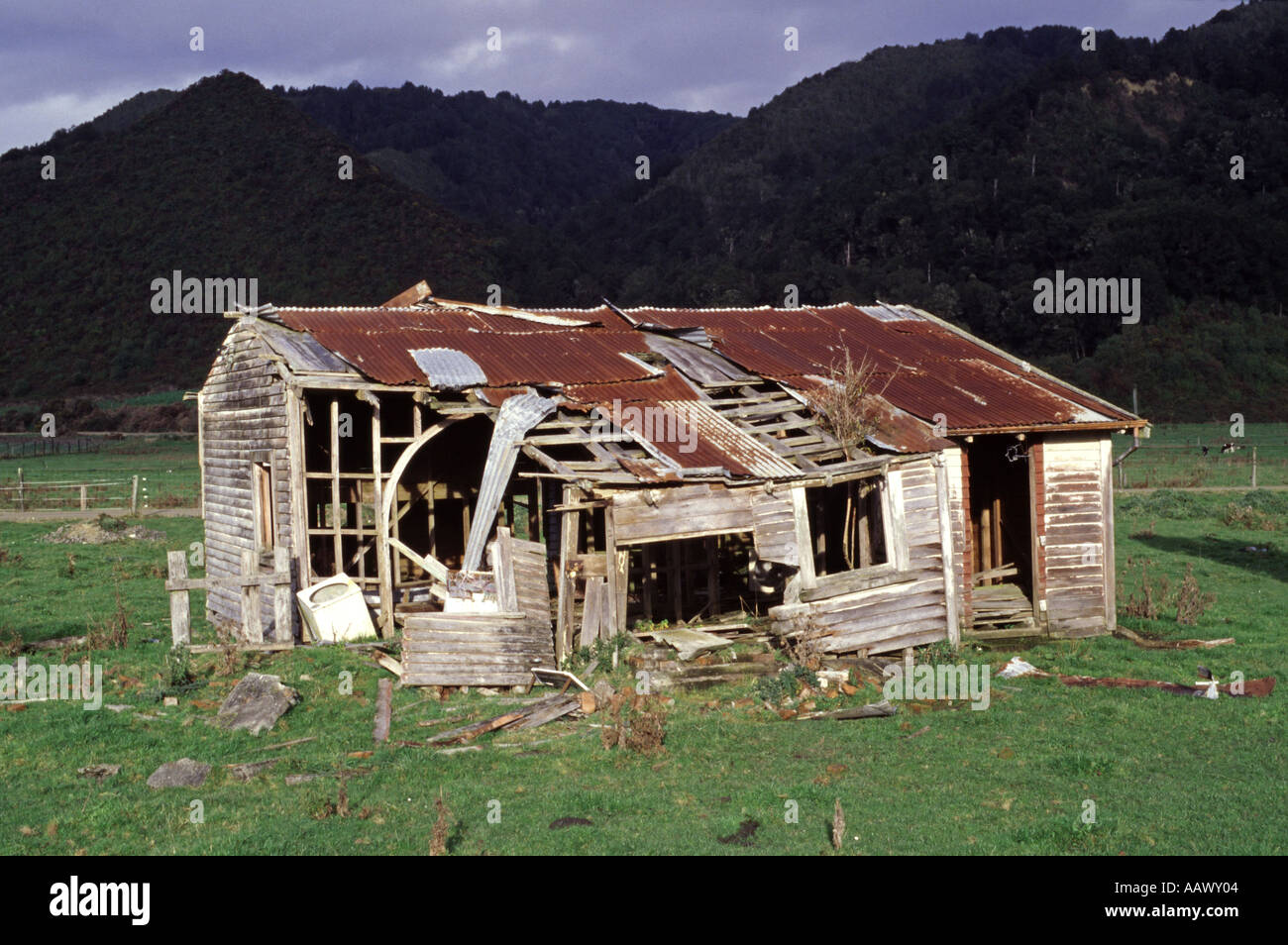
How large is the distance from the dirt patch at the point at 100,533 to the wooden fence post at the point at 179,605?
16.9 meters

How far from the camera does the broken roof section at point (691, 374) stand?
16.9 meters

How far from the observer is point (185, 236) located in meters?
98.4

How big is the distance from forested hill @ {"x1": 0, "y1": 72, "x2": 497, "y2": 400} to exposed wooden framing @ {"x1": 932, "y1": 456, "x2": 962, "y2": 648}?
72899 millimetres

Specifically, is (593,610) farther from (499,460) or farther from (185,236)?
(185,236)

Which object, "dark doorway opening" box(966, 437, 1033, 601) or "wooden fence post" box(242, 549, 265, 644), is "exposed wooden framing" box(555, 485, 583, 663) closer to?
"wooden fence post" box(242, 549, 265, 644)

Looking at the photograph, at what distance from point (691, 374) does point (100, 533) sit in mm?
19003

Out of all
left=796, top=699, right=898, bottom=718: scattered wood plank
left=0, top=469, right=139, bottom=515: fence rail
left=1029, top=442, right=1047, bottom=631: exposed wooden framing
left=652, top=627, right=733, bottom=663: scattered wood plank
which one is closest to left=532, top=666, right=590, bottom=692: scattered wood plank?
left=652, top=627, right=733, bottom=663: scattered wood plank

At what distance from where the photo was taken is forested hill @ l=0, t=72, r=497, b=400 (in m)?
87.2

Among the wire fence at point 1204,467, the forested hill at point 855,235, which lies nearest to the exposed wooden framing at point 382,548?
the wire fence at point 1204,467

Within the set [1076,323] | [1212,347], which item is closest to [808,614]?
[1212,347]

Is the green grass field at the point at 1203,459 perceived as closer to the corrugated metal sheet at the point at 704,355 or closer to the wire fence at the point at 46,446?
the corrugated metal sheet at the point at 704,355

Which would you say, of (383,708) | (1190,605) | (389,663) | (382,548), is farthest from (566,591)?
(1190,605)

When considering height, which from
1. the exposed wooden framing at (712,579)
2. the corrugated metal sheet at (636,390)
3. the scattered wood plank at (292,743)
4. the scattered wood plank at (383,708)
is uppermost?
the corrugated metal sheet at (636,390)
